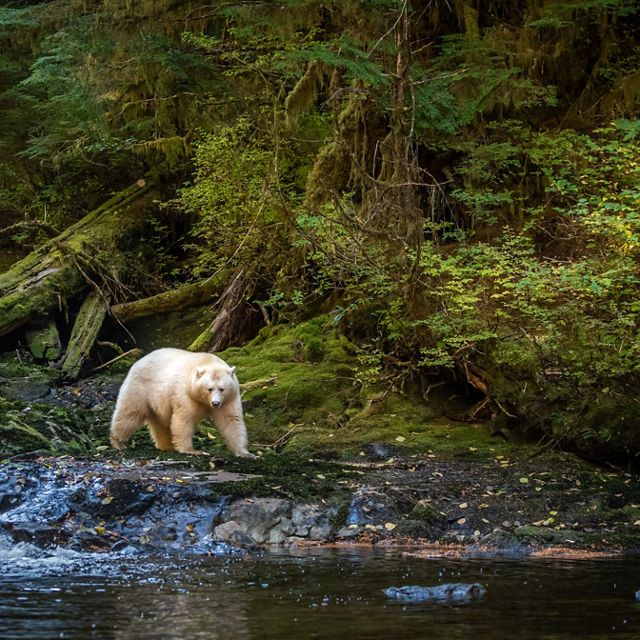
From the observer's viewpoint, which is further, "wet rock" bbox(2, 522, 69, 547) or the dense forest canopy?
the dense forest canopy

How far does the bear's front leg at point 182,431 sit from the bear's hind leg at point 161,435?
18.5 inches

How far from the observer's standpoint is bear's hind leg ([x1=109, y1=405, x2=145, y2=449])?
10.6 meters

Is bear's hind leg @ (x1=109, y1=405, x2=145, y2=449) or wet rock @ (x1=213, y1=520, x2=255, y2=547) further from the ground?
bear's hind leg @ (x1=109, y1=405, x2=145, y2=449)

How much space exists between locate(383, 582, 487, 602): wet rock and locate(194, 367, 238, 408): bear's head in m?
3.88

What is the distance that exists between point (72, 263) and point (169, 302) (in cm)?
182

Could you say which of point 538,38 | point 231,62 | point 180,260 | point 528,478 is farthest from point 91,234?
point 528,478

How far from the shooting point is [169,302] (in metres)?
17.7

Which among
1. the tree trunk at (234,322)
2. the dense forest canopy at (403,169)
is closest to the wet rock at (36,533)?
the dense forest canopy at (403,169)

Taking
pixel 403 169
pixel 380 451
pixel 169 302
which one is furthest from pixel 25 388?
pixel 403 169

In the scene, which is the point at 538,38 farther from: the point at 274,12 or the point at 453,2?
the point at 274,12

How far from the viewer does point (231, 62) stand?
16438 millimetres

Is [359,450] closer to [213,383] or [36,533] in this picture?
[213,383]

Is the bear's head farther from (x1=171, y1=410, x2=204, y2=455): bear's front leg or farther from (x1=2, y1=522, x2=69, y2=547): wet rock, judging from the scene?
(x1=2, y1=522, x2=69, y2=547): wet rock

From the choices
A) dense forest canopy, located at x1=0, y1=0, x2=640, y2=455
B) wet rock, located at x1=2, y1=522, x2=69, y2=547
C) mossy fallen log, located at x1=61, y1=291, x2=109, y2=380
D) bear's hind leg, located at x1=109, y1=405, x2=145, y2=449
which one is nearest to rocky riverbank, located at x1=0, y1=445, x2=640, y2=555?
wet rock, located at x1=2, y1=522, x2=69, y2=547
